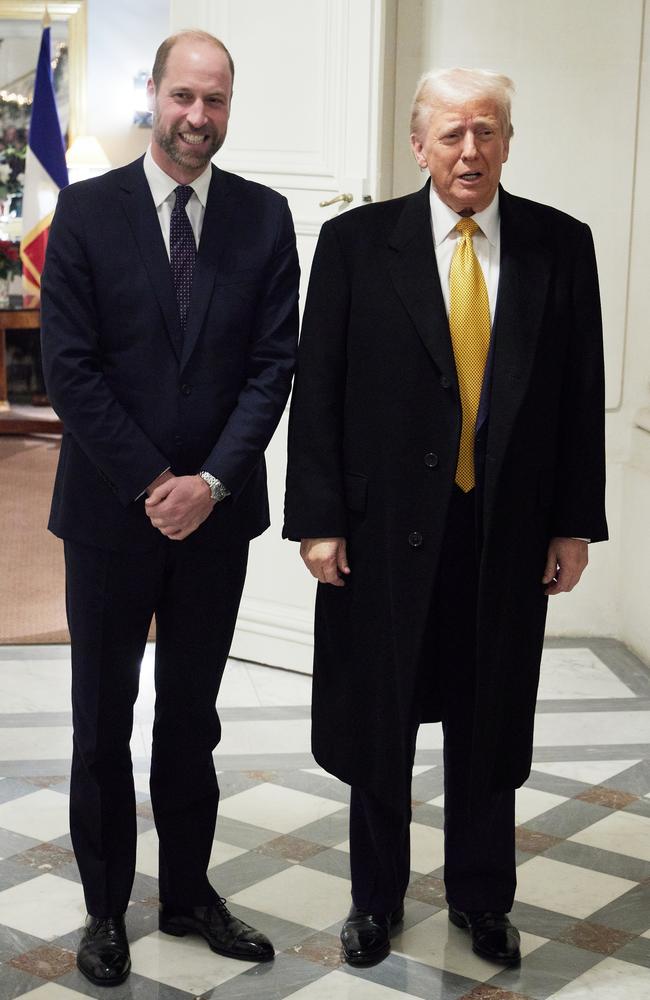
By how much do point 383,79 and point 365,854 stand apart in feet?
8.53

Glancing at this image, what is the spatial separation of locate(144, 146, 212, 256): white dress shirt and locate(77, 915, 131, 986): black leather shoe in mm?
1318

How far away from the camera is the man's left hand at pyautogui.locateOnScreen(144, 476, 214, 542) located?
256 cm

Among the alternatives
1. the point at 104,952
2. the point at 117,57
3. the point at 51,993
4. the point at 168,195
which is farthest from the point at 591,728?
the point at 117,57

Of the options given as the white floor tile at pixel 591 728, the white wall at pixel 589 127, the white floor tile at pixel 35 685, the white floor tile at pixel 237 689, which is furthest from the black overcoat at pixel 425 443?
the white wall at pixel 589 127

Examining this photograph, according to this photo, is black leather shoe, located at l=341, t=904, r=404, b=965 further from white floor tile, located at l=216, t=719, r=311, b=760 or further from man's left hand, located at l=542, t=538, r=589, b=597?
white floor tile, located at l=216, t=719, r=311, b=760

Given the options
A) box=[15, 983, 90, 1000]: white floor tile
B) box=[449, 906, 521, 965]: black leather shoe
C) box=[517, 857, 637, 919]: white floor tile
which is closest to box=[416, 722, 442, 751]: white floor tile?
box=[517, 857, 637, 919]: white floor tile

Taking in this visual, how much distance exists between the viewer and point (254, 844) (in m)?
3.42

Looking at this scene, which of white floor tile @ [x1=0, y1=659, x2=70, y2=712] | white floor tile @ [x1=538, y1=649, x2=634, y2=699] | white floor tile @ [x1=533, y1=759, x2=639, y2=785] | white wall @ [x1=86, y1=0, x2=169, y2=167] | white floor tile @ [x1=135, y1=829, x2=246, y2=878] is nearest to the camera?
white floor tile @ [x1=135, y1=829, x2=246, y2=878]

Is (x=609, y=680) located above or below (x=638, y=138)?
below

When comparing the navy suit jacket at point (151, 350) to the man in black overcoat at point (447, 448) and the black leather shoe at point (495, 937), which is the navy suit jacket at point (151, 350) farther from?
the black leather shoe at point (495, 937)

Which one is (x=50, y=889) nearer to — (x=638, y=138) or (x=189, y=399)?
(x=189, y=399)

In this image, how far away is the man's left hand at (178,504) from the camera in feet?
8.41

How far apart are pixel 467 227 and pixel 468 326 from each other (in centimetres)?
19

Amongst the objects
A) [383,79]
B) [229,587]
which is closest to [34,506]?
[383,79]
